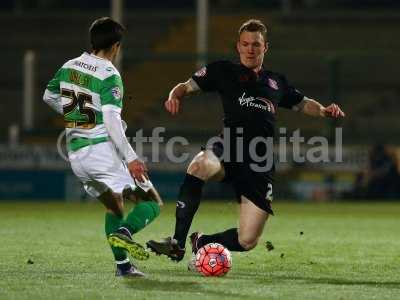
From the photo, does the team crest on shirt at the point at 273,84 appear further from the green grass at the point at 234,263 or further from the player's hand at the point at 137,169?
the player's hand at the point at 137,169

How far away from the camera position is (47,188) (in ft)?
65.6

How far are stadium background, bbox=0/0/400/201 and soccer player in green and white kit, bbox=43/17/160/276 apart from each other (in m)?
9.50

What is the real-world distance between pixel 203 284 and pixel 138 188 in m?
0.86

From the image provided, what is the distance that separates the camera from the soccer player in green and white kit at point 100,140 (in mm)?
7797

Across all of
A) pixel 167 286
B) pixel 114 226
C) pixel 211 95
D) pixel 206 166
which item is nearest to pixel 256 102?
pixel 206 166

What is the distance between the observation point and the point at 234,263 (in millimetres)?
Answer: 9344

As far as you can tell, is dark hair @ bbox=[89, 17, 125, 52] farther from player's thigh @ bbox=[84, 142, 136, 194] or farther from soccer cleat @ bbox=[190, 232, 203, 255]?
soccer cleat @ bbox=[190, 232, 203, 255]

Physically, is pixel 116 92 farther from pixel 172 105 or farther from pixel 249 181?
pixel 249 181

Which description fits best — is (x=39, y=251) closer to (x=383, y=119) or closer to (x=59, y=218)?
(x=59, y=218)

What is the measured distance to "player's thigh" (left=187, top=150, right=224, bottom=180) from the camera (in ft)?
27.1

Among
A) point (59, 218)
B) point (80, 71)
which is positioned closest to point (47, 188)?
point (59, 218)

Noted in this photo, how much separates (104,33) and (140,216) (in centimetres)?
133

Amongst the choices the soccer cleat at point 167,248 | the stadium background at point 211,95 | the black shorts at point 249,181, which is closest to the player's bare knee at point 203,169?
the black shorts at point 249,181

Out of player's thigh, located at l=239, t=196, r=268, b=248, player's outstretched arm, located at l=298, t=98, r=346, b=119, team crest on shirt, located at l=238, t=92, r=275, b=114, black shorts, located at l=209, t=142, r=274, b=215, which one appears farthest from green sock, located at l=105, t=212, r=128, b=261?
player's outstretched arm, located at l=298, t=98, r=346, b=119
